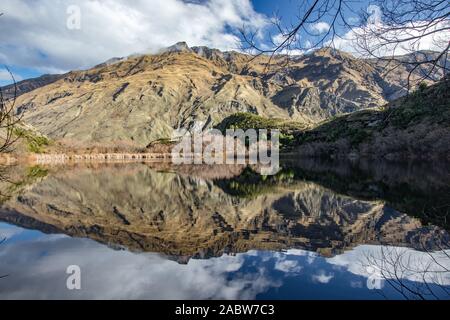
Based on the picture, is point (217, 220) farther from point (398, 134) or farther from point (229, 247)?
point (398, 134)

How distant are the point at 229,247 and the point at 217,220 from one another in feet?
22.1

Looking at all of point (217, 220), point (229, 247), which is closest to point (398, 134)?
point (217, 220)

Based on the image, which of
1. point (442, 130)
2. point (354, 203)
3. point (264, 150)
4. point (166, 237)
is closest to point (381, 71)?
point (166, 237)

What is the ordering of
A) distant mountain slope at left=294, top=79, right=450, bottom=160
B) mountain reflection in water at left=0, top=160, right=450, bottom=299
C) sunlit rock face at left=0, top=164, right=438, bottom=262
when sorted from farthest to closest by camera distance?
distant mountain slope at left=294, top=79, right=450, bottom=160, sunlit rock face at left=0, top=164, right=438, bottom=262, mountain reflection in water at left=0, top=160, right=450, bottom=299

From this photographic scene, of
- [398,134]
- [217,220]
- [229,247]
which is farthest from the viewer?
[398,134]

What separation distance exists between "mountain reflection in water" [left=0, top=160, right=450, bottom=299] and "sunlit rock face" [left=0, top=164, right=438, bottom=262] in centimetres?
8

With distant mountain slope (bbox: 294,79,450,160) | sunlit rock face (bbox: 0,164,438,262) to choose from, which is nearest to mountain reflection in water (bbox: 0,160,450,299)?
sunlit rock face (bbox: 0,164,438,262)

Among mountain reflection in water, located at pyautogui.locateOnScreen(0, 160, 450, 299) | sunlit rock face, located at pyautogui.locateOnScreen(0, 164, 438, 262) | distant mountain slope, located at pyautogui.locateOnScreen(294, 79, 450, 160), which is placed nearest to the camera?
mountain reflection in water, located at pyautogui.locateOnScreen(0, 160, 450, 299)

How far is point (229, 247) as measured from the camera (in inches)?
631

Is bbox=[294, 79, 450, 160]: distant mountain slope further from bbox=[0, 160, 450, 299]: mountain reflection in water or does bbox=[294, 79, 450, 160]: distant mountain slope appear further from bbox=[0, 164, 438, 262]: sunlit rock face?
bbox=[0, 160, 450, 299]: mountain reflection in water

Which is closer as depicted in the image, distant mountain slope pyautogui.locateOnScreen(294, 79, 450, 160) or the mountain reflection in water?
the mountain reflection in water

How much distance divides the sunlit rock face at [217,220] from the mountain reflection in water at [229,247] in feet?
0.25

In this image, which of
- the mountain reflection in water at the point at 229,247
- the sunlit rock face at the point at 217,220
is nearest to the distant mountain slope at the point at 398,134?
the sunlit rock face at the point at 217,220

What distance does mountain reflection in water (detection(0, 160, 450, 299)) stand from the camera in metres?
11.1
